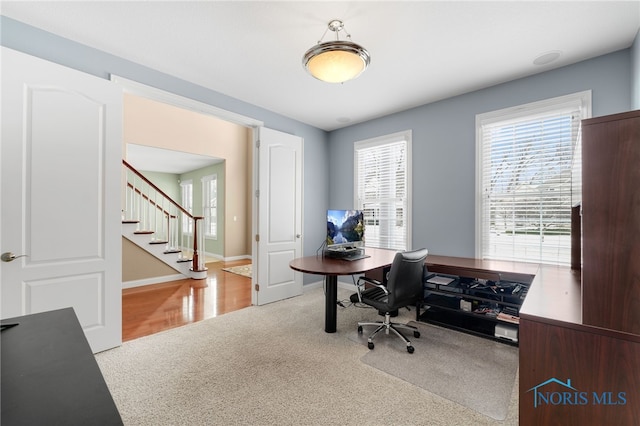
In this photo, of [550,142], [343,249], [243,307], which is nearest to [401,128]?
[550,142]

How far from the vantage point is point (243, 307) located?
3.70 metres

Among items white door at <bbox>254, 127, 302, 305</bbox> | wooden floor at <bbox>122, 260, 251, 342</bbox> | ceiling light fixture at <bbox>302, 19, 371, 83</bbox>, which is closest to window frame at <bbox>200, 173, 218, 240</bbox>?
wooden floor at <bbox>122, 260, 251, 342</bbox>

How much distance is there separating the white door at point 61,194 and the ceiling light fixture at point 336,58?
72.4 inches

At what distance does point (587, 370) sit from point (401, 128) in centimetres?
345

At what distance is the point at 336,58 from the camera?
1.98 m

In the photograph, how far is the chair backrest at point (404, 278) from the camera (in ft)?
8.07

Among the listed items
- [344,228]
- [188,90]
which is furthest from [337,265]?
[188,90]

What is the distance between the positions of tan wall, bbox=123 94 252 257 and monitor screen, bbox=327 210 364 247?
4423 millimetres

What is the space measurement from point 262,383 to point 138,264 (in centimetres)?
378

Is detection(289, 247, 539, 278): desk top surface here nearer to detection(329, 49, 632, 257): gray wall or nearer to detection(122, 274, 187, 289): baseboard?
detection(329, 49, 632, 257): gray wall

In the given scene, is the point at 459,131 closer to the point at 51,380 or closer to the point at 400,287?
the point at 400,287

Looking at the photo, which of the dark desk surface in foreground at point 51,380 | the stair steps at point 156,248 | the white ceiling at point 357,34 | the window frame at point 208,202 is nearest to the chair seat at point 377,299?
the dark desk surface in foreground at point 51,380

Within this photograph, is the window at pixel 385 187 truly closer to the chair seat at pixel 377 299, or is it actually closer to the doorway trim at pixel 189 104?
the chair seat at pixel 377 299

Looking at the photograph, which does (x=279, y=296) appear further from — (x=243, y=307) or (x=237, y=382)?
(x=237, y=382)
